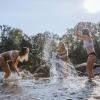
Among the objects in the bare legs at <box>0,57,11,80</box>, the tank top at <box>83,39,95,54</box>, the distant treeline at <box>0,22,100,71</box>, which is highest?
the distant treeline at <box>0,22,100,71</box>

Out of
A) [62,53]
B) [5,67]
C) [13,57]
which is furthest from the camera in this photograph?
[62,53]

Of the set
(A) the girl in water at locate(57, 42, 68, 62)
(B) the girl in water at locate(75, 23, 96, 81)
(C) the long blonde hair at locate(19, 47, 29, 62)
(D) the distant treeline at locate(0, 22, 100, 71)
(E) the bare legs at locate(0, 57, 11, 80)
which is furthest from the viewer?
(D) the distant treeline at locate(0, 22, 100, 71)

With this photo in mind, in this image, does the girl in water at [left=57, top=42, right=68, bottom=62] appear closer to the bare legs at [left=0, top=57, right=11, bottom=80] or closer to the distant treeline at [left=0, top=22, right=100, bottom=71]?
the bare legs at [left=0, top=57, right=11, bottom=80]

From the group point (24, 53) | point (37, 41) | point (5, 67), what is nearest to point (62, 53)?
point (5, 67)

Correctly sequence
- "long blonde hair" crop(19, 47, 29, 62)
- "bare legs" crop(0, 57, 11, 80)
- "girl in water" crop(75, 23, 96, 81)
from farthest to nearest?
"bare legs" crop(0, 57, 11, 80) → "long blonde hair" crop(19, 47, 29, 62) → "girl in water" crop(75, 23, 96, 81)

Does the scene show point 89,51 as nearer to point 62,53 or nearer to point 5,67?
point 5,67

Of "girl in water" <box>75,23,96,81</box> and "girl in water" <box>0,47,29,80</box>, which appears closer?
"girl in water" <box>75,23,96,81</box>

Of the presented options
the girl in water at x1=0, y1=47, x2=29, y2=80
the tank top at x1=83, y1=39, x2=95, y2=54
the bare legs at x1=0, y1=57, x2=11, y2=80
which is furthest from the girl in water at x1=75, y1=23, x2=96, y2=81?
the bare legs at x1=0, y1=57, x2=11, y2=80

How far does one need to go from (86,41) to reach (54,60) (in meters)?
5.89

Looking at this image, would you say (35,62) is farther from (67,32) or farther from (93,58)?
(93,58)

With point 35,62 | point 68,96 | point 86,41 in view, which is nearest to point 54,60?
point 86,41

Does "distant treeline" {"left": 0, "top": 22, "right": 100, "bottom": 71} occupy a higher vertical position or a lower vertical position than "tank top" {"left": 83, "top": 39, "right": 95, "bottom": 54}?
higher

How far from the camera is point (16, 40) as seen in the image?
7869 centimetres

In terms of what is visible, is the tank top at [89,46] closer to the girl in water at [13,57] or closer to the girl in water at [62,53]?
the girl in water at [13,57]
